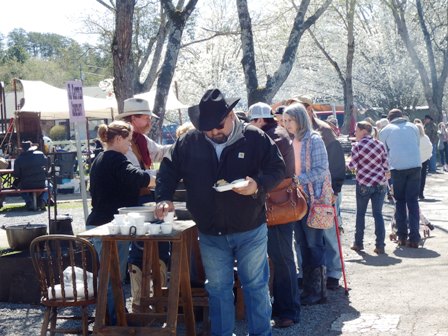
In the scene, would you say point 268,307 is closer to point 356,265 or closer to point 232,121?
point 232,121

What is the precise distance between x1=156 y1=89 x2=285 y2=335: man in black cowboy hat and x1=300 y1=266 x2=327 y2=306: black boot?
5.90ft

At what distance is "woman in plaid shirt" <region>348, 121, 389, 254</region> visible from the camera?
10227 millimetres

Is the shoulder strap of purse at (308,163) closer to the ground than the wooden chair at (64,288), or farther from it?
farther from it

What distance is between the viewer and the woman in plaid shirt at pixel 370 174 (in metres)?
10.2

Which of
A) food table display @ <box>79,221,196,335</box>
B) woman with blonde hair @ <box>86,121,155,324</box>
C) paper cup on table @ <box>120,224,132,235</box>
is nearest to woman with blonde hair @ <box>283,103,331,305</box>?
food table display @ <box>79,221,196,335</box>

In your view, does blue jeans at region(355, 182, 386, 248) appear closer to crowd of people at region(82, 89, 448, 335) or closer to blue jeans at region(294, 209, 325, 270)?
crowd of people at region(82, 89, 448, 335)

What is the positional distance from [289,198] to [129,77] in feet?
16.1

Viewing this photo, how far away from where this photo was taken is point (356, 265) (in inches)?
381

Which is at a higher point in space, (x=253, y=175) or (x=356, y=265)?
(x=253, y=175)

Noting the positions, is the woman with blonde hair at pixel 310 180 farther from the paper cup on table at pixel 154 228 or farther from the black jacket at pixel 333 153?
the paper cup on table at pixel 154 228

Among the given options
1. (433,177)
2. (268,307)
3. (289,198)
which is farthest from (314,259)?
(433,177)

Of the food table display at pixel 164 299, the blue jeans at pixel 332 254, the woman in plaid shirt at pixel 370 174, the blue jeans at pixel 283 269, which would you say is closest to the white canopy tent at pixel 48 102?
the woman in plaid shirt at pixel 370 174

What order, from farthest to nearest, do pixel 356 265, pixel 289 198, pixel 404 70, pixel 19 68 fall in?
pixel 19 68
pixel 404 70
pixel 356 265
pixel 289 198

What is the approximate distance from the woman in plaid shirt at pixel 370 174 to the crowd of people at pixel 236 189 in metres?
1.82
